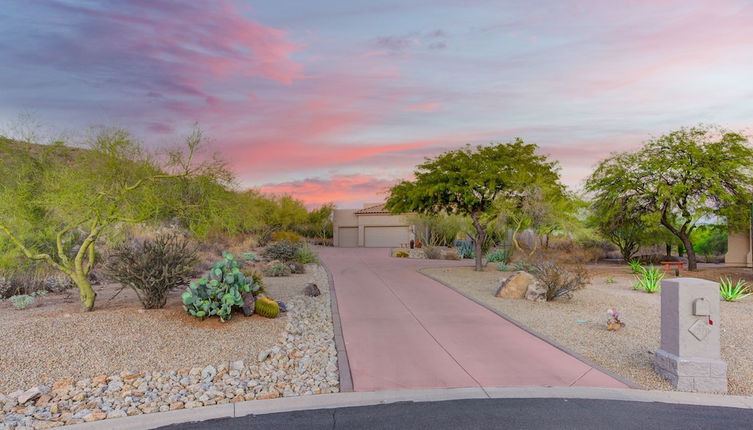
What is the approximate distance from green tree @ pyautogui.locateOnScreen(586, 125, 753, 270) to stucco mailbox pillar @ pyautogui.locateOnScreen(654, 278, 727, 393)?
662 inches

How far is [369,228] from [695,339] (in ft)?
140

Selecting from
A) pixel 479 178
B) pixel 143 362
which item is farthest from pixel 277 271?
pixel 143 362

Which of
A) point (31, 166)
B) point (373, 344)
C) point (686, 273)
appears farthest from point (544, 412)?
point (686, 273)

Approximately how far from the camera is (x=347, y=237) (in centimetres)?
5100

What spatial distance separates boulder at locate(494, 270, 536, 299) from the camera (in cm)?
1430

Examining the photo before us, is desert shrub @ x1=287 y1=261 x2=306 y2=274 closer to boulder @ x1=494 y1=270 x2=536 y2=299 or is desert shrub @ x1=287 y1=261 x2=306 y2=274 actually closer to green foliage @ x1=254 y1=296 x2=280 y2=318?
boulder @ x1=494 y1=270 x2=536 y2=299

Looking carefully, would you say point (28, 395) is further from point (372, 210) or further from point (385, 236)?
point (372, 210)

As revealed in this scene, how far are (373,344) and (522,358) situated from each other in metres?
2.41

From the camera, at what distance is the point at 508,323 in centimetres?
1077

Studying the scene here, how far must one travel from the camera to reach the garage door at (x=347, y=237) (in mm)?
50469

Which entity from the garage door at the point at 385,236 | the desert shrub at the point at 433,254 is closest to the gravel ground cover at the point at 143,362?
the desert shrub at the point at 433,254

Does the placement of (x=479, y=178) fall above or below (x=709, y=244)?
above

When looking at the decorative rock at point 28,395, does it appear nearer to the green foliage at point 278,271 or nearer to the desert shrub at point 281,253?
the green foliage at point 278,271

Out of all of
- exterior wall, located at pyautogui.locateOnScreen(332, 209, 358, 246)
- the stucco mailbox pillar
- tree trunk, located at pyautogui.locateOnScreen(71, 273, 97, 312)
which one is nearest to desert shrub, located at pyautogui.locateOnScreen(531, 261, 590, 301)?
the stucco mailbox pillar
